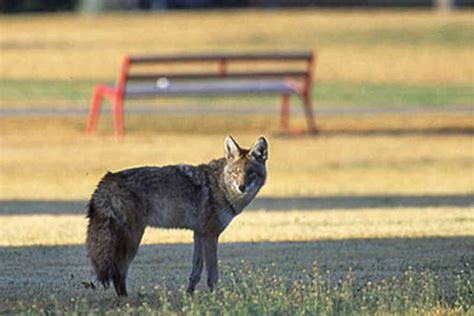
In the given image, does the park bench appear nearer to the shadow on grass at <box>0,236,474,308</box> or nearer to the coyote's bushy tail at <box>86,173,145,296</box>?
the shadow on grass at <box>0,236,474,308</box>

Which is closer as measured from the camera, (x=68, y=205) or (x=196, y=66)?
(x=68, y=205)

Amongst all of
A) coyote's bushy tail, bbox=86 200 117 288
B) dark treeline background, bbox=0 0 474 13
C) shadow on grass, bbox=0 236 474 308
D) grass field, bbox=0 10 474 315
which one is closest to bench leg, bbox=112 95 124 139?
grass field, bbox=0 10 474 315

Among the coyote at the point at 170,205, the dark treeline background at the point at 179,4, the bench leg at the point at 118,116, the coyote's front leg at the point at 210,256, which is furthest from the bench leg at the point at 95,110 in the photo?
the dark treeline background at the point at 179,4

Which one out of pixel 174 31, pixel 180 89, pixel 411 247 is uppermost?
pixel 411 247

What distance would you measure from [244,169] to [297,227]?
206 inches

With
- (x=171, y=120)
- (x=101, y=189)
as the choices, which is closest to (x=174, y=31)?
(x=171, y=120)

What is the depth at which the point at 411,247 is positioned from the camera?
54.2 ft

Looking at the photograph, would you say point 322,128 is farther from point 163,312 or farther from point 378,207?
point 163,312

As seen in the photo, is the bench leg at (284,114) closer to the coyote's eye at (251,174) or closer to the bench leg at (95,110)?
the bench leg at (95,110)

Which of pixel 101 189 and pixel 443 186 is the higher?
pixel 101 189

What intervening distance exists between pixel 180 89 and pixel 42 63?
16.5 m

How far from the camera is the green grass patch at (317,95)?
38438 mm

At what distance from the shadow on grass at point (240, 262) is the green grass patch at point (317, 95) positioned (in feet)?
68.0

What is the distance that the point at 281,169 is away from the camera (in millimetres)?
27000
